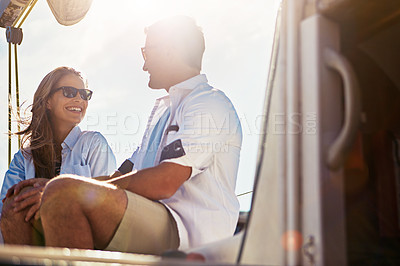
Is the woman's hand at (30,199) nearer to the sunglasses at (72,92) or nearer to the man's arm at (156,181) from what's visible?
the man's arm at (156,181)

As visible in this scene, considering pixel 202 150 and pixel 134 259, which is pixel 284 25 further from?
pixel 202 150

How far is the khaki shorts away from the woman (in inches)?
41.3

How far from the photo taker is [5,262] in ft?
1.92

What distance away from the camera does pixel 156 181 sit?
1.55m

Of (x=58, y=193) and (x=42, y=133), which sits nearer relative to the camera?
(x=58, y=193)

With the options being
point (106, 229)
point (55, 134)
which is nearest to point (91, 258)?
point (106, 229)

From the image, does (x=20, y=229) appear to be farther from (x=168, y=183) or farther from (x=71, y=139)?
(x=71, y=139)

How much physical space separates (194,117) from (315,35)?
927 mm

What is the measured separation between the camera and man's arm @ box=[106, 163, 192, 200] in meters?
1.56

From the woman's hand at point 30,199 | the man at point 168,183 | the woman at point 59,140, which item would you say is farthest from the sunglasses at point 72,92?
the woman's hand at point 30,199

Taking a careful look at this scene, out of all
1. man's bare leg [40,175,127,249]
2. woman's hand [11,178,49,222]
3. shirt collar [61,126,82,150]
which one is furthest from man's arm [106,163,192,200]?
shirt collar [61,126,82,150]

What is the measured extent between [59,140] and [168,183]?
60.4 inches

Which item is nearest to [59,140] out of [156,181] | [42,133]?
[42,133]

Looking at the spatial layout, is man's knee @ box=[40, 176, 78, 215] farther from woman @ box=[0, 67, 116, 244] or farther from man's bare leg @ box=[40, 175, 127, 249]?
woman @ box=[0, 67, 116, 244]
